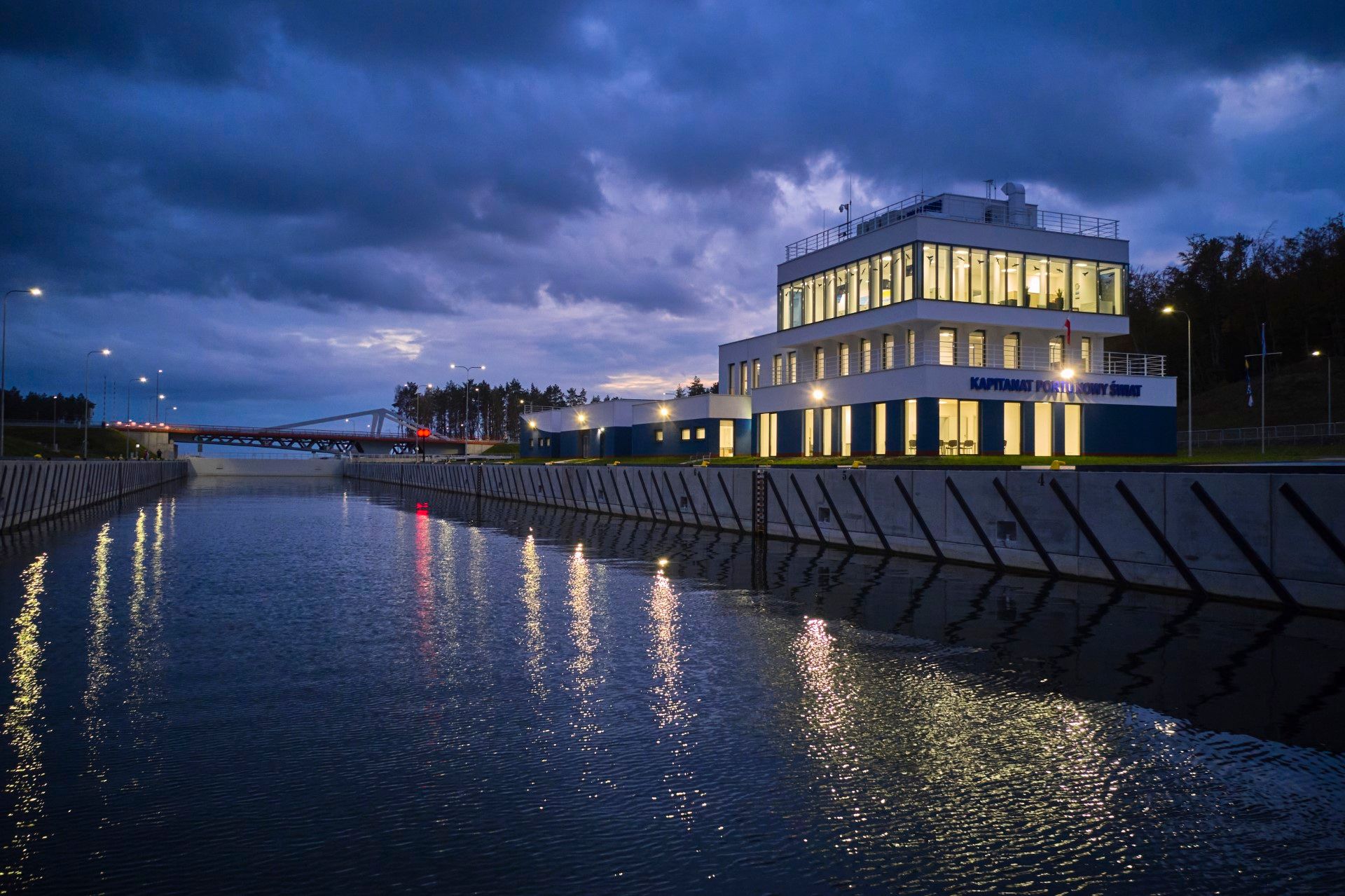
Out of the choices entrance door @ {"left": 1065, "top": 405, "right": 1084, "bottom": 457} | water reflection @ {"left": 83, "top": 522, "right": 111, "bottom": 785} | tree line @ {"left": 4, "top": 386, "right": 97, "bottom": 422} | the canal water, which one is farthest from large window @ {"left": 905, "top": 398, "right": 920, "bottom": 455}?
tree line @ {"left": 4, "top": 386, "right": 97, "bottom": 422}

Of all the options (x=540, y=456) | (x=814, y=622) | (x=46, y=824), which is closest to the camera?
(x=46, y=824)

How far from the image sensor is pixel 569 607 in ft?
44.3

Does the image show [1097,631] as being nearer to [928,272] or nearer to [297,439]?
[928,272]

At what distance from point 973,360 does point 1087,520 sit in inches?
1436

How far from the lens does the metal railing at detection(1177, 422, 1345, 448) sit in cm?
6462

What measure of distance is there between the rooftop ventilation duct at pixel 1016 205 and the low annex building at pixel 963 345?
0.28 ft

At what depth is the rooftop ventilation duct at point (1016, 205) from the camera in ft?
189

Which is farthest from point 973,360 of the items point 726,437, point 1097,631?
point 1097,631

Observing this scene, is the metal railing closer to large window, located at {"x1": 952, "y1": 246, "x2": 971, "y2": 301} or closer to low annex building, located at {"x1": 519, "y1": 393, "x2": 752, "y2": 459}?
large window, located at {"x1": 952, "y1": 246, "x2": 971, "y2": 301}

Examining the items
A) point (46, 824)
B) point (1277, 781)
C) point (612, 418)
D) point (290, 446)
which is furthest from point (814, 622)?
point (290, 446)

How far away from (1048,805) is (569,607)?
8.63 metres

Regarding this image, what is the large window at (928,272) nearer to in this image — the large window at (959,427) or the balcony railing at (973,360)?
the balcony railing at (973,360)

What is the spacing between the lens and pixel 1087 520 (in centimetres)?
1636

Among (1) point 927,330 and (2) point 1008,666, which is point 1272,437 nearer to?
(1) point 927,330
